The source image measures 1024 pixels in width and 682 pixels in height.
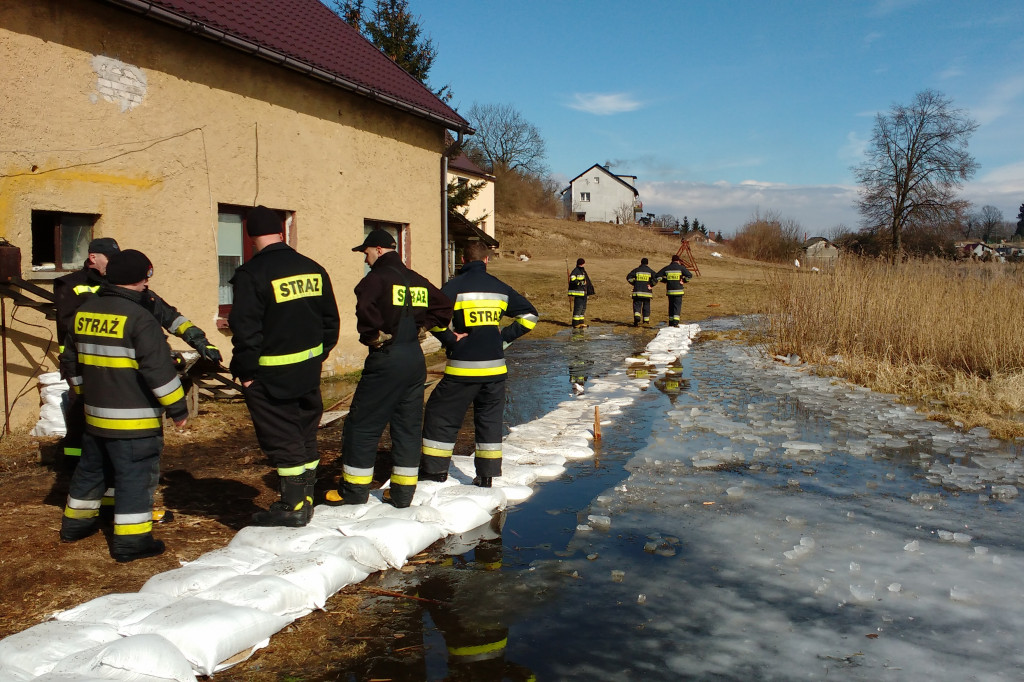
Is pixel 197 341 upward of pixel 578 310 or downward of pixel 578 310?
upward

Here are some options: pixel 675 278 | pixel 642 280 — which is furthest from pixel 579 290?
pixel 675 278

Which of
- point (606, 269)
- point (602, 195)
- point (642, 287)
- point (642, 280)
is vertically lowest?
point (642, 287)

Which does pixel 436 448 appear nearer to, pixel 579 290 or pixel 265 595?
pixel 265 595

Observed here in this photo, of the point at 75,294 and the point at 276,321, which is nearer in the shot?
the point at 276,321

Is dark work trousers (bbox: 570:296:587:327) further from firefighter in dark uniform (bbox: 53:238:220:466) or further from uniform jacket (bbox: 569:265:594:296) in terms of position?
firefighter in dark uniform (bbox: 53:238:220:466)

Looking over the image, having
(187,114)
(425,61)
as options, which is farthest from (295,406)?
(425,61)

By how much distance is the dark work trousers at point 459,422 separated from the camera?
5.72 metres

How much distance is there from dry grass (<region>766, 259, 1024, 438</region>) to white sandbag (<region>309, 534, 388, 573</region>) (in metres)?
6.75

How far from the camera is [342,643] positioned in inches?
138

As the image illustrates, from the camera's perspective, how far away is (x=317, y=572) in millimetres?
3994

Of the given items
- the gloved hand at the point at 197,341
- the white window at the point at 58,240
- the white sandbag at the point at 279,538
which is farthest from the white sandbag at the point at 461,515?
the white window at the point at 58,240

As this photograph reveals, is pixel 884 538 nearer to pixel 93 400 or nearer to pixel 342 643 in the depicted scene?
pixel 342 643

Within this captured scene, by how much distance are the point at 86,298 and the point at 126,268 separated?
5.79 ft

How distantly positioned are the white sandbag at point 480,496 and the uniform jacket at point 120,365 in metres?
2.02
